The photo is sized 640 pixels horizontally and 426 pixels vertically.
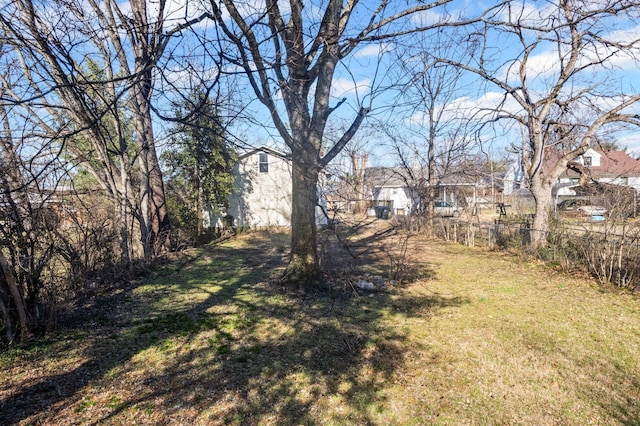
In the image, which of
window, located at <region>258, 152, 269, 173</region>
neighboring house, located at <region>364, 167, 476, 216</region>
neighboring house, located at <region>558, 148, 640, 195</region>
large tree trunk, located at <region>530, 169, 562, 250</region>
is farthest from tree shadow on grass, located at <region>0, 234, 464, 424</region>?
window, located at <region>258, 152, 269, 173</region>

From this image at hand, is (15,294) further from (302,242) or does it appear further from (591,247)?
(591,247)

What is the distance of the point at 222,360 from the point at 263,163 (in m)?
15.5

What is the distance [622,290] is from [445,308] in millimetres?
Result: 3656

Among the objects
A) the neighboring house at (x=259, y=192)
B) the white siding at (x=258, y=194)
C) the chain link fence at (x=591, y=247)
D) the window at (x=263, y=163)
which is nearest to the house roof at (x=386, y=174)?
the neighboring house at (x=259, y=192)

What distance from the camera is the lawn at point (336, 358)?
118 inches

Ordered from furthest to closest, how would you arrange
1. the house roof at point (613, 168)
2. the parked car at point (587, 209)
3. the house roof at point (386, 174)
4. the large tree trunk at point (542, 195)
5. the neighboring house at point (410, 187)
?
the house roof at point (386, 174) → the neighboring house at point (410, 187) → the large tree trunk at point (542, 195) → the house roof at point (613, 168) → the parked car at point (587, 209)

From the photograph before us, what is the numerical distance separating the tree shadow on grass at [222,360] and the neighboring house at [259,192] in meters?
11.9

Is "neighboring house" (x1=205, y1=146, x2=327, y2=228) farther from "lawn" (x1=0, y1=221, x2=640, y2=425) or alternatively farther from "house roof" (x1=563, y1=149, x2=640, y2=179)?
"house roof" (x1=563, y1=149, x2=640, y2=179)

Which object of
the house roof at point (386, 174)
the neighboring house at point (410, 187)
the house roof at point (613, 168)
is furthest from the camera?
the house roof at point (386, 174)

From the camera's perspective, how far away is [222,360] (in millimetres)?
3891

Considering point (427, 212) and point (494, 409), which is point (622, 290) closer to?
point (494, 409)

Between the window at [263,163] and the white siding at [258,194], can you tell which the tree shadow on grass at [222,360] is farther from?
the window at [263,163]

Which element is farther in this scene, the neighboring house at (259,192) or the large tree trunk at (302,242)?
the neighboring house at (259,192)

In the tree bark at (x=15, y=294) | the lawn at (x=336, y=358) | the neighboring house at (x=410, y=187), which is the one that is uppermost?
the neighboring house at (x=410, y=187)
